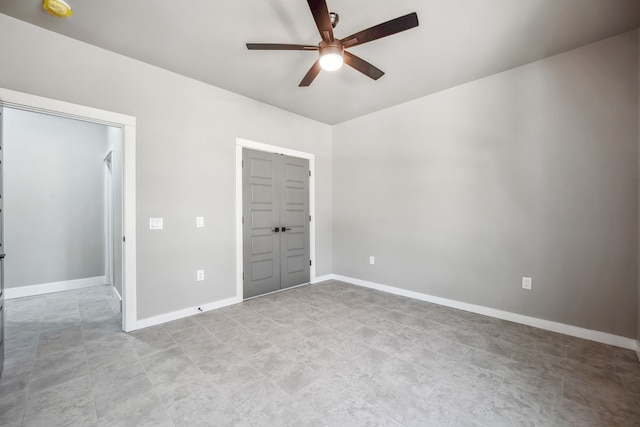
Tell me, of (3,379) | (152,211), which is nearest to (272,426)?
(3,379)

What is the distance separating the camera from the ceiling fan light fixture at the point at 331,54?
1.92 m

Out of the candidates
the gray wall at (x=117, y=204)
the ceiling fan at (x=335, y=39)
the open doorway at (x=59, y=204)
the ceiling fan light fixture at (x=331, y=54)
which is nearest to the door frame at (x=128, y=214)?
the gray wall at (x=117, y=204)

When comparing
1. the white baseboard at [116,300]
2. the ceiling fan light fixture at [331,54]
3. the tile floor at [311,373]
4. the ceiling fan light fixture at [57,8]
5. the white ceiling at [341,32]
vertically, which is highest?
the white ceiling at [341,32]

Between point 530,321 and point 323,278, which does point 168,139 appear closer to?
point 323,278

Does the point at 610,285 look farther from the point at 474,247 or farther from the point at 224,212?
the point at 224,212

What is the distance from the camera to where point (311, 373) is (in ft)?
6.44

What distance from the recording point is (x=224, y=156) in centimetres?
339

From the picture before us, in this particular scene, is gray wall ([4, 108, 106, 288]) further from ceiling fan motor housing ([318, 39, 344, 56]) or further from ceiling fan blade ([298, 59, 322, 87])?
ceiling fan motor housing ([318, 39, 344, 56])

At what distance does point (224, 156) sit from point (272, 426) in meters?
2.90

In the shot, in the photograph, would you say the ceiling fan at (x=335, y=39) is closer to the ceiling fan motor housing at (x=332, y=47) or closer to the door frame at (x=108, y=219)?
the ceiling fan motor housing at (x=332, y=47)

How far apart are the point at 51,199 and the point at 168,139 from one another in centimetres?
277

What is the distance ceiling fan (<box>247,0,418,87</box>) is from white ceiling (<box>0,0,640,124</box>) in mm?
318

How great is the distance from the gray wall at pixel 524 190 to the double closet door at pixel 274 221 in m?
1.23

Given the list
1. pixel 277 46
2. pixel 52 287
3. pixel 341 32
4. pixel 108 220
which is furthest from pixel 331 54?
pixel 52 287
